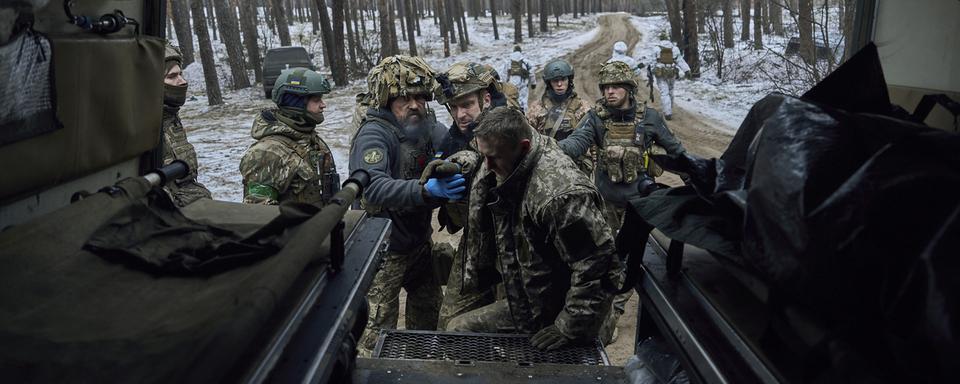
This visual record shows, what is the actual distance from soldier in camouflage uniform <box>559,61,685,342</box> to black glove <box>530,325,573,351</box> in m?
2.98

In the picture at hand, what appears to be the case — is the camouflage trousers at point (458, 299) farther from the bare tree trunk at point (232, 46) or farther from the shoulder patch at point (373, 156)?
the bare tree trunk at point (232, 46)

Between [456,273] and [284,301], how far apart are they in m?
2.42

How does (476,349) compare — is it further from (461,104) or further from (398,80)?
(461,104)

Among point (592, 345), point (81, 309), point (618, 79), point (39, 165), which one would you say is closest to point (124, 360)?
point (81, 309)

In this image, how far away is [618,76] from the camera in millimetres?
6770

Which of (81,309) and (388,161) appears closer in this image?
(81,309)

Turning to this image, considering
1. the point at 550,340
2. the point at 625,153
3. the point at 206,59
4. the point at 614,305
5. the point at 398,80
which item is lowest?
the point at 614,305

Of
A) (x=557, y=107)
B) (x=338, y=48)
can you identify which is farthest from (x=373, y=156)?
(x=338, y=48)

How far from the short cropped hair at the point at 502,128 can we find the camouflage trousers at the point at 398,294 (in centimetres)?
172

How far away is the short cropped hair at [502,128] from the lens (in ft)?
11.5

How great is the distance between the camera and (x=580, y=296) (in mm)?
3406

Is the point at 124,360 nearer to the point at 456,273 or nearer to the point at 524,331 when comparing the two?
the point at 524,331

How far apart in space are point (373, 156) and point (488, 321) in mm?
1435

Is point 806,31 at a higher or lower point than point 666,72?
higher
